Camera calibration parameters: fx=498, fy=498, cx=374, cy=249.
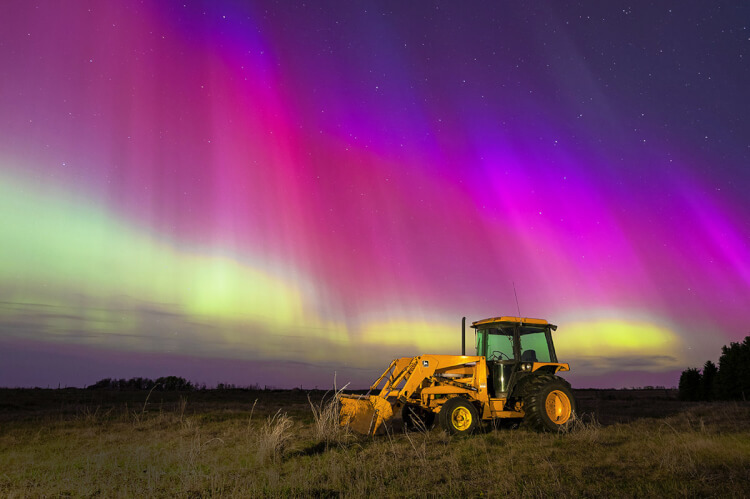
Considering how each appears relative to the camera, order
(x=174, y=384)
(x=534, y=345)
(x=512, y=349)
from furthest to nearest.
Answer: (x=174, y=384)
(x=534, y=345)
(x=512, y=349)

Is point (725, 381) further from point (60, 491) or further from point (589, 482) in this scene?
point (60, 491)

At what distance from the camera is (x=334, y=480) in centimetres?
750

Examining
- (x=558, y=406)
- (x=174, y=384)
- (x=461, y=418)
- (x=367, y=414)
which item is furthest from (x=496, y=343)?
(x=174, y=384)

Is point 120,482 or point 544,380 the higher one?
point 544,380

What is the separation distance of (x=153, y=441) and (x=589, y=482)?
10.6 meters

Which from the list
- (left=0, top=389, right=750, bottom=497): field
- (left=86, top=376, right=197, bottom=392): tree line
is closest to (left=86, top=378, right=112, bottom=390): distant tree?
(left=86, top=376, right=197, bottom=392): tree line

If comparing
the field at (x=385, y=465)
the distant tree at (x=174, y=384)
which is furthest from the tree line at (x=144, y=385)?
the field at (x=385, y=465)

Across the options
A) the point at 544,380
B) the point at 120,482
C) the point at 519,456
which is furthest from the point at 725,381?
the point at 120,482

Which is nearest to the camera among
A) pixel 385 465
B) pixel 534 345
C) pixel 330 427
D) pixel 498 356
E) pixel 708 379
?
pixel 385 465

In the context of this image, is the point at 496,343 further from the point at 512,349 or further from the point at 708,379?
the point at 708,379

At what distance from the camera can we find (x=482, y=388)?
1329 centimetres

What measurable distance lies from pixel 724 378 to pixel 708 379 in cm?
313

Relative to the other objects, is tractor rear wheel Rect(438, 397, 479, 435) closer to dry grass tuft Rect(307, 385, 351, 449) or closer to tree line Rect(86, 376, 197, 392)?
dry grass tuft Rect(307, 385, 351, 449)

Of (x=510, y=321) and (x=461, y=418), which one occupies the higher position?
(x=510, y=321)
